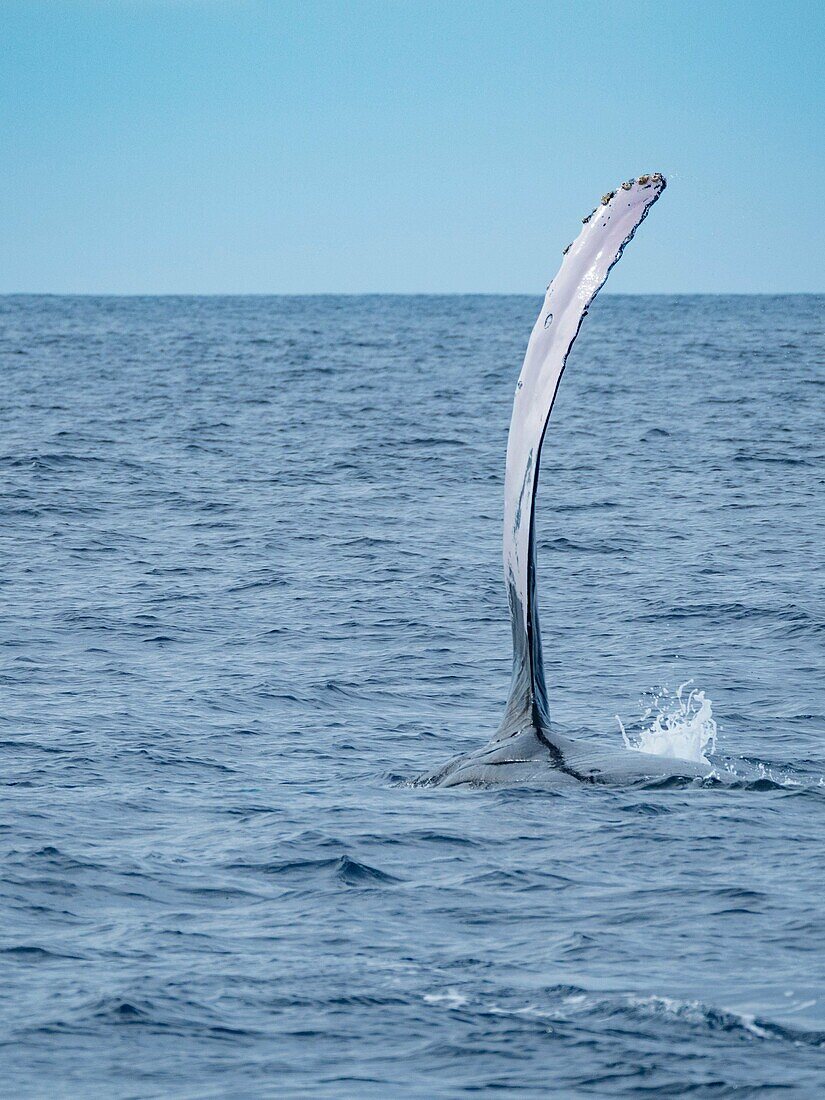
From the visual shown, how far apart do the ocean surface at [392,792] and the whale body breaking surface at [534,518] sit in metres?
0.25

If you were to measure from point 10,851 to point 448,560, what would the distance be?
1411 cm

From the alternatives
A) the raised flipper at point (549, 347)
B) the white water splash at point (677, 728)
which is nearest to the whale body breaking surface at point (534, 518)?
the raised flipper at point (549, 347)

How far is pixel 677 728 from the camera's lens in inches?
649

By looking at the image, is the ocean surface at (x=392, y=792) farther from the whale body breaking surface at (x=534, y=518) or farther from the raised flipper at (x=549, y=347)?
the raised flipper at (x=549, y=347)

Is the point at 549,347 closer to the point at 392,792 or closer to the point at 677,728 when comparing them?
the point at 392,792

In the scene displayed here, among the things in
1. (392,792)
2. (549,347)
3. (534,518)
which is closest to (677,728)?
(392,792)

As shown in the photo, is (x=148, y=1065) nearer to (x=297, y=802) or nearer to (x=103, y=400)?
(x=297, y=802)

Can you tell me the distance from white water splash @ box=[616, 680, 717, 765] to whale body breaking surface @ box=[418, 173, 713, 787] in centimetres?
213

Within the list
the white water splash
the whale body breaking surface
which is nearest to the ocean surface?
the white water splash

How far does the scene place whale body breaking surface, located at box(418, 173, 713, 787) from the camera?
9578mm

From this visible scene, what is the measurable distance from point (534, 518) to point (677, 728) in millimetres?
6772

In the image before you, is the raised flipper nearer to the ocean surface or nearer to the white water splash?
the ocean surface

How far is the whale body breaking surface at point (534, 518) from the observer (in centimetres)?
958

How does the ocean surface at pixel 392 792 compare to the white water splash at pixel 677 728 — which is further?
the white water splash at pixel 677 728
